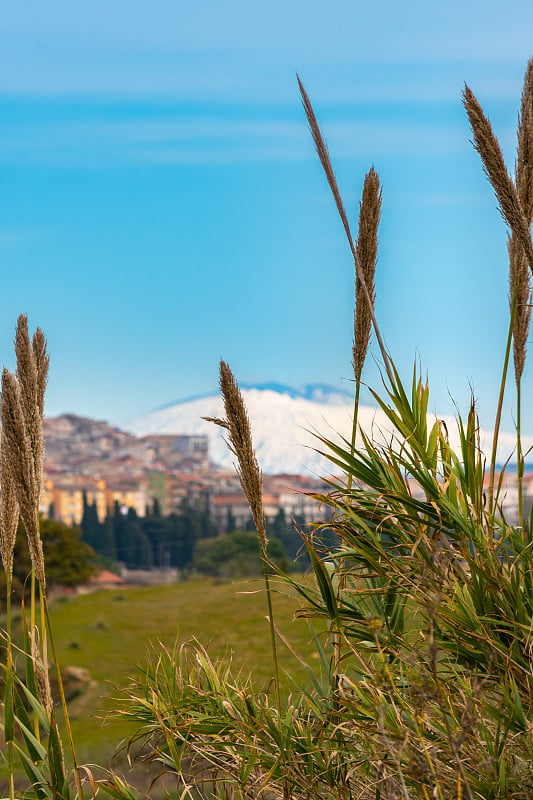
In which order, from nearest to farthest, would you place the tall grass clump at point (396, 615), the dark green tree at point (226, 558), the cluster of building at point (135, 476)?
the tall grass clump at point (396, 615) < the dark green tree at point (226, 558) < the cluster of building at point (135, 476)

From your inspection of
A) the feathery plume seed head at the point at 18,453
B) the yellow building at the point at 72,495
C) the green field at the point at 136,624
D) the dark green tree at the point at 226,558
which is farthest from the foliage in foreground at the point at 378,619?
the yellow building at the point at 72,495

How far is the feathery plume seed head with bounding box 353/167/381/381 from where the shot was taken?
8.87ft

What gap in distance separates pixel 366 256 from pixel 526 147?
0.63m

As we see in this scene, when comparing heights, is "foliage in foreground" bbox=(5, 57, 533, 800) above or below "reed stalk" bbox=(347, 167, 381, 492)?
below

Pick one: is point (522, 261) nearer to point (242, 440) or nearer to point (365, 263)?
point (365, 263)

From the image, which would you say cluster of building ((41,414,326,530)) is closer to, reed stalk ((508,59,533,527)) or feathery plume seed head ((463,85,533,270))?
reed stalk ((508,59,533,527))

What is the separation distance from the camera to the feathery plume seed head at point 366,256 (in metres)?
2.70

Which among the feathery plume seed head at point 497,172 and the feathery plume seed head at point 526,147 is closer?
the feathery plume seed head at point 497,172

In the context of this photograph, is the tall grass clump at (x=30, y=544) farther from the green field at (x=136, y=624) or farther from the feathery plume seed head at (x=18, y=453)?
the green field at (x=136, y=624)

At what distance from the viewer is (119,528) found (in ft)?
206

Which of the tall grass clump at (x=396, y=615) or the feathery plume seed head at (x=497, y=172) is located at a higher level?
the feathery plume seed head at (x=497, y=172)

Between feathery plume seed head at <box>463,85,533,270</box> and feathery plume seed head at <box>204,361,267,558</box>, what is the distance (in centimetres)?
95

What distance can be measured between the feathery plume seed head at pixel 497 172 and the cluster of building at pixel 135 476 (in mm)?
54994

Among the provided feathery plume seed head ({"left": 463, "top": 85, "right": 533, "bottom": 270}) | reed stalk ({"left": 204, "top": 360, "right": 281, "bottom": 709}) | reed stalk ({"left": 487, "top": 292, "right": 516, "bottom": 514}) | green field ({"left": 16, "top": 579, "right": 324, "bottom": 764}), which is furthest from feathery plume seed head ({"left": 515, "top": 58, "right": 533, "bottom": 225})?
green field ({"left": 16, "top": 579, "right": 324, "bottom": 764})
